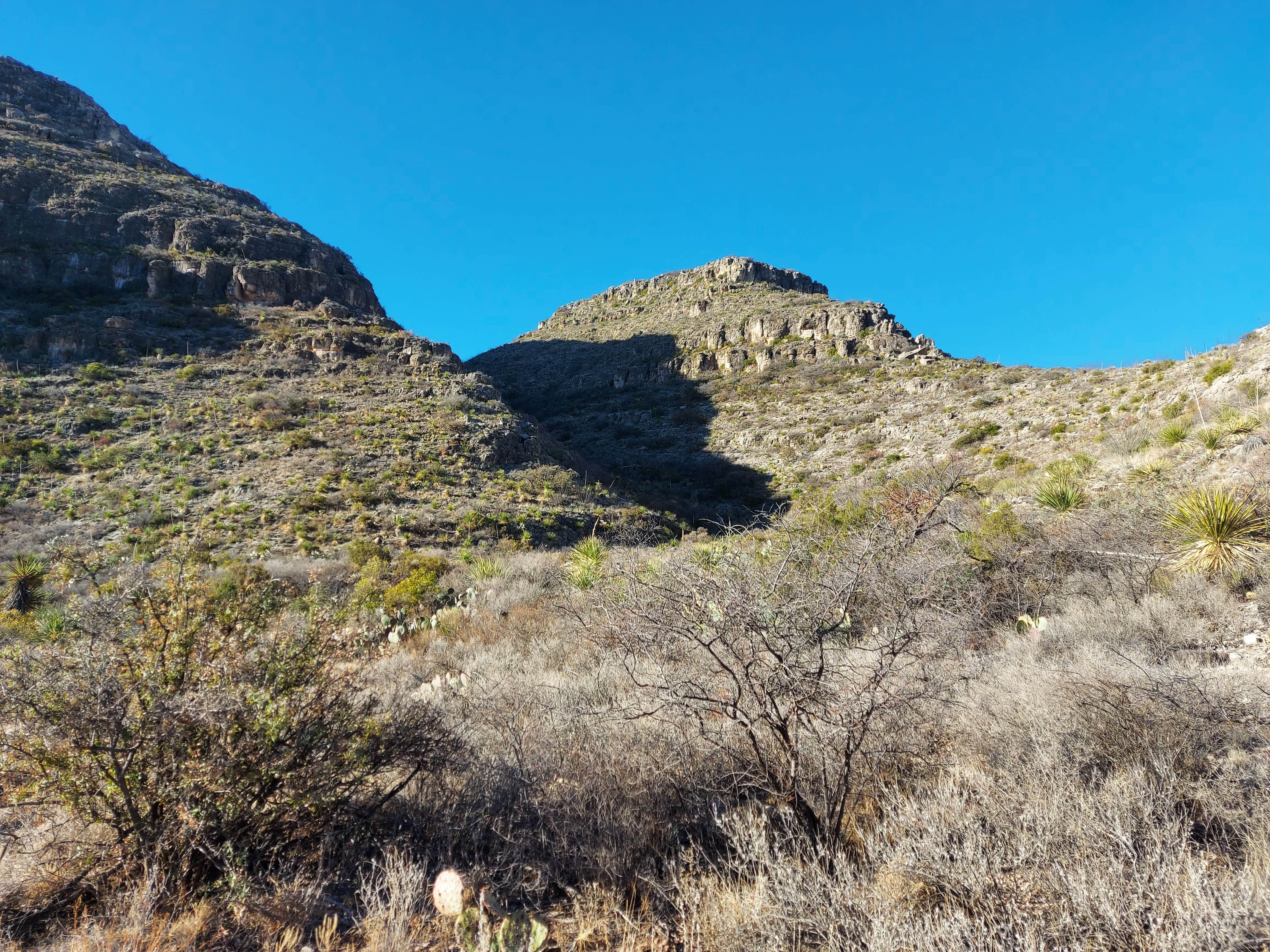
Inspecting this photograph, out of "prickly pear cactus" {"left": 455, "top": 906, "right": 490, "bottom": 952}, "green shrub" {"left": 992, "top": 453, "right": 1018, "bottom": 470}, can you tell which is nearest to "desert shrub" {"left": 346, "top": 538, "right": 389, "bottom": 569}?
"prickly pear cactus" {"left": 455, "top": 906, "right": 490, "bottom": 952}

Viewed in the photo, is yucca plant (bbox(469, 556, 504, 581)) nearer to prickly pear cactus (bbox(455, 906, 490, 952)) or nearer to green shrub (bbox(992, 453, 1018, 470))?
prickly pear cactus (bbox(455, 906, 490, 952))

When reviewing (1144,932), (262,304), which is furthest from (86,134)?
(1144,932)

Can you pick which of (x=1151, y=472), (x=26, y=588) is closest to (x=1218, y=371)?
(x=1151, y=472)

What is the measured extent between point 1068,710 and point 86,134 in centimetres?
6505

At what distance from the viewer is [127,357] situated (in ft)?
85.9

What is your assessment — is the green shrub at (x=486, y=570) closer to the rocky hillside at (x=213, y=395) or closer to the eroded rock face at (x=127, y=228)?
the rocky hillside at (x=213, y=395)

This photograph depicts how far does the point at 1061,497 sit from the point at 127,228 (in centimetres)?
4781

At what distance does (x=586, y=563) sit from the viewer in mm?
10789

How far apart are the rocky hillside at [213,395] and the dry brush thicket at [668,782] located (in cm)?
740

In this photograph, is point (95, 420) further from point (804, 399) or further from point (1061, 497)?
point (804, 399)

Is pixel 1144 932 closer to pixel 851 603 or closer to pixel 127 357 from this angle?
pixel 851 603

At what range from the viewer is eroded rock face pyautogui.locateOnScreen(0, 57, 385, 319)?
31609 millimetres

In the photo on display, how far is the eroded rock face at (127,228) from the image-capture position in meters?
31.6

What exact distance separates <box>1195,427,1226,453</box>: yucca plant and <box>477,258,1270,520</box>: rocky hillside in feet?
0.08
